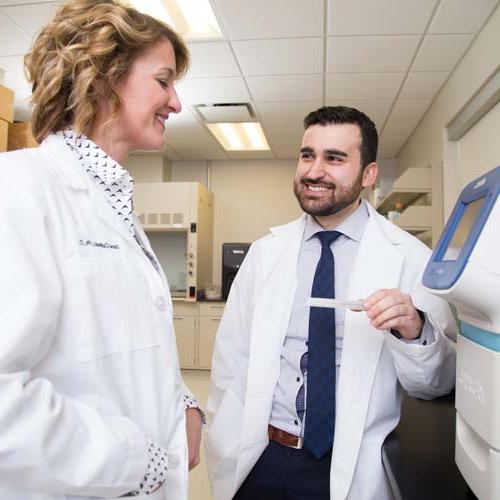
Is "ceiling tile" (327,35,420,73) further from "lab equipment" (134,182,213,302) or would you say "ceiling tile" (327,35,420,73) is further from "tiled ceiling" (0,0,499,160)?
"lab equipment" (134,182,213,302)

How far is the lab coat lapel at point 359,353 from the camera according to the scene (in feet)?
3.60

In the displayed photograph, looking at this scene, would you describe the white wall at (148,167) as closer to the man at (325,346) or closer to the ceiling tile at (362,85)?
the ceiling tile at (362,85)

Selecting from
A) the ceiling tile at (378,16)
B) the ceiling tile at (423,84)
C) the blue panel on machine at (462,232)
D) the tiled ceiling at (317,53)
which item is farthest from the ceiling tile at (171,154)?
the blue panel on machine at (462,232)

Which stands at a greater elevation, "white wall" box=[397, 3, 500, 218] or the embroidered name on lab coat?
"white wall" box=[397, 3, 500, 218]

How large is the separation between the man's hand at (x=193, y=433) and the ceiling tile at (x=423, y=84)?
288 cm

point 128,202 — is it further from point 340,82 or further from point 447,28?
point 340,82

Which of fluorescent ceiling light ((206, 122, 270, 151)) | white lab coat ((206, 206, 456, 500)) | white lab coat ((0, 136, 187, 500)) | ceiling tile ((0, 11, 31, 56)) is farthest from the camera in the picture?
fluorescent ceiling light ((206, 122, 270, 151))

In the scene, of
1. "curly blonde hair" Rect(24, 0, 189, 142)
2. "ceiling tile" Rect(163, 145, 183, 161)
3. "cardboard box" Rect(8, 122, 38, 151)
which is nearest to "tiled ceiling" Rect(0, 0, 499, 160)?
"cardboard box" Rect(8, 122, 38, 151)

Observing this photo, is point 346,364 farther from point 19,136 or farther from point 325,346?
point 19,136

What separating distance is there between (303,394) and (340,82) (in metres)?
2.70

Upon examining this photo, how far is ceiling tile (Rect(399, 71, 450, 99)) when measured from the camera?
10.2ft

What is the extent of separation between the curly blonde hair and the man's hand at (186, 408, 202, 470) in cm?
67

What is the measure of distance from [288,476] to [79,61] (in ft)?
3.53

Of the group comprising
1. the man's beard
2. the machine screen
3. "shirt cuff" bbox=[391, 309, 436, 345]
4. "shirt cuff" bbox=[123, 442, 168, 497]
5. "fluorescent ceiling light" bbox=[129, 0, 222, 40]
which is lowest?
"shirt cuff" bbox=[123, 442, 168, 497]
